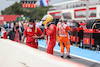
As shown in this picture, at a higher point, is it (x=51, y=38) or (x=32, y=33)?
(x=32, y=33)

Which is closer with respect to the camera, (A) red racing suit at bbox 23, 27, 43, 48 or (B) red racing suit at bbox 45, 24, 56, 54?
(A) red racing suit at bbox 23, 27, 43, 48

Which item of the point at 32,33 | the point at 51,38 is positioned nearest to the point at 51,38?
the point at 51,38

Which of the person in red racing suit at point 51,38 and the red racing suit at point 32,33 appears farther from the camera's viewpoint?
the person in red racing suit at point 51,38

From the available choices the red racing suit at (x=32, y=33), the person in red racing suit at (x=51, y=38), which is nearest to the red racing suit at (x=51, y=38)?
the person in red racing suit at (x=51, y=38)

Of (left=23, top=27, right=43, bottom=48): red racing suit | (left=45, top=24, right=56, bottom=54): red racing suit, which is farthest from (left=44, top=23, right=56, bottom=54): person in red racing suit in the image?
(left=23, top=27, right=43, bottom=48): red racing suit

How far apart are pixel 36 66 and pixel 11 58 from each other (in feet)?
5.37

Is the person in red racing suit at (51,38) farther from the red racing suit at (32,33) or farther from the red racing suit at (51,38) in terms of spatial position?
the red racing suit at (32,33)

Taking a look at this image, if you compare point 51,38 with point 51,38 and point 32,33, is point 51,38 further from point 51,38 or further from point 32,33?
point 32,33

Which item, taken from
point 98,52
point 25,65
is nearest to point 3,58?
point 25,65

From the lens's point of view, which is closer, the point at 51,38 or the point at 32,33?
the point at 32,33

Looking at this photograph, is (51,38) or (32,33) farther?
(51,38)

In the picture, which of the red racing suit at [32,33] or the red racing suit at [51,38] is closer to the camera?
the red racing suit at [32,33]

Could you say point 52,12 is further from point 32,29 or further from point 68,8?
point 32,29

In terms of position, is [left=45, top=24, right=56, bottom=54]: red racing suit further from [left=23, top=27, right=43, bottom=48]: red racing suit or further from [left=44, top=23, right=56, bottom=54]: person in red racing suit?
[left=23, top=27, right=43, bottom=48]: red racing suit
